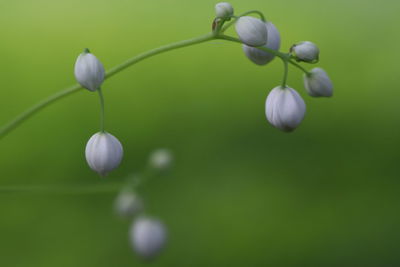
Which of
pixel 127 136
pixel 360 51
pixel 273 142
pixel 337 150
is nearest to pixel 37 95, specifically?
pixel 127 136

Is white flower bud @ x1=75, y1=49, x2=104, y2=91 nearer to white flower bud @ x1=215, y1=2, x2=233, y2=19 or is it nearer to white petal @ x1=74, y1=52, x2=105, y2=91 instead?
white petal @ x1=74, y1=52, x2=105, y2=91

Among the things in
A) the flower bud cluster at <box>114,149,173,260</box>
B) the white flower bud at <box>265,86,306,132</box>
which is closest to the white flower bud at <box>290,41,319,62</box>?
the white flower bud at <box>265,86,306,132</box>

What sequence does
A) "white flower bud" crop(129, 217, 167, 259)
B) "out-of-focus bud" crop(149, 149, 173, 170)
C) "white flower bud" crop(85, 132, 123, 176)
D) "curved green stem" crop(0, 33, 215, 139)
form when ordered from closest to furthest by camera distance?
"curved green stem" crop(0, 33, 215, 139), "white flower bud" crop(85, 132, 123, 176), "white flower bud" crop(129, 217, 167, 259), "out-of-focus bud" crop(149, 149, 173, 170)

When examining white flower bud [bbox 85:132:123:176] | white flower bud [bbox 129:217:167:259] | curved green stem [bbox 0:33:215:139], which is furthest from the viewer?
white flower bud [bbox 129:217:167:259]

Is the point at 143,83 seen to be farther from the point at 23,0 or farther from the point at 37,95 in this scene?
the point at 23,0

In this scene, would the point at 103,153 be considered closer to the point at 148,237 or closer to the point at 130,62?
the point at 130,62

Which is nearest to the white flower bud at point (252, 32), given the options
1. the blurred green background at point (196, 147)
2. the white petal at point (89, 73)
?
the white petal at point (89, 73)

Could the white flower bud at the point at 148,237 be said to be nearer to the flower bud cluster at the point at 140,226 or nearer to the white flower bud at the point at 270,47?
the flower bud cluster at the point at 140,226
